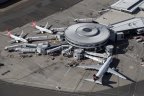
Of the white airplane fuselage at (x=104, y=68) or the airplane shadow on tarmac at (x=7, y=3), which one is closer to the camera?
the white airplane fuselage at (x=104, y=68)

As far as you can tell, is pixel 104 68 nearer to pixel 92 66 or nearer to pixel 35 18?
pixel 92 66

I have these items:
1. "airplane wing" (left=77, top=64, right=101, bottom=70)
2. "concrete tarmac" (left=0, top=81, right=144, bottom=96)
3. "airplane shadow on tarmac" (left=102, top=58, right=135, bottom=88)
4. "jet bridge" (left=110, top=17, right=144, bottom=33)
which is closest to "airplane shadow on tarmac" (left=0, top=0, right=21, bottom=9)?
"jet bridge" (left=110, top=17, right=144, bottom=33)

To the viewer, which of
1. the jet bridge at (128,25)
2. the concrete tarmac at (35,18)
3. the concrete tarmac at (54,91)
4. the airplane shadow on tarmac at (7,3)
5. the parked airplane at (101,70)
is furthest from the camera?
the airplane shadow on tarmac at (7,3)

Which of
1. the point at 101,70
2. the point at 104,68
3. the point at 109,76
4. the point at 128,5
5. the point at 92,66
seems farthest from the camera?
the point at 128,5

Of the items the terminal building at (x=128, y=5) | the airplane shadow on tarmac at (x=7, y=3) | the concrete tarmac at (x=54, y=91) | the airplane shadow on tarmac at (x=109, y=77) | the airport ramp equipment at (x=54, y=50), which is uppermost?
the terminal building at (x=128, y=5)

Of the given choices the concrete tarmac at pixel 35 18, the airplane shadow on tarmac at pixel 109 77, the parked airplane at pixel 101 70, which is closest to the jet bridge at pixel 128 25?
the airplane shadow on tarmac at pixel 109 77

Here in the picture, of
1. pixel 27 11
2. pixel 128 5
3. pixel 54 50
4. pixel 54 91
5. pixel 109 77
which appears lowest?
pixel 54 91

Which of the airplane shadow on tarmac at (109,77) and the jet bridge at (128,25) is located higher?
the jet bridge at (128,25)

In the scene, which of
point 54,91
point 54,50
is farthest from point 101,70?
point 54,50

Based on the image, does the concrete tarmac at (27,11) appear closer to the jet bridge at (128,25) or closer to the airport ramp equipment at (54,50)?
the airport ramp equipment at (54,50)

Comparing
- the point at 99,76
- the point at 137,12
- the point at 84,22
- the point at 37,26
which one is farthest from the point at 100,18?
the point at 99,76

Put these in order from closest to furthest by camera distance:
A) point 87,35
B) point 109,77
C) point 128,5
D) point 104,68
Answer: point 104,68, point 109,77, point 87,35, point 128,5
